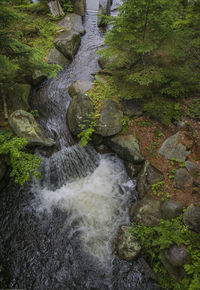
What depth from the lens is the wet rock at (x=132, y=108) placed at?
7218mm

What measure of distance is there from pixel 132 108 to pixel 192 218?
4.47 m

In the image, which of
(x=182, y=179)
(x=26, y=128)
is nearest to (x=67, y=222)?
(x=26, y=128)

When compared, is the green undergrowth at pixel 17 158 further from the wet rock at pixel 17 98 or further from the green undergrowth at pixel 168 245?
the green undergrowth at pixel 168 245

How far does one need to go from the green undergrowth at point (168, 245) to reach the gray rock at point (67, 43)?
985 centimetres

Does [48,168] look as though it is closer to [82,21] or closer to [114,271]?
[114,271]

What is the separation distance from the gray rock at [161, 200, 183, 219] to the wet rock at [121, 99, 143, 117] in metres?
3.59

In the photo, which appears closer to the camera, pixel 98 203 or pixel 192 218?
pixel 192 218

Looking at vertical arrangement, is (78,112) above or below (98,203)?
above

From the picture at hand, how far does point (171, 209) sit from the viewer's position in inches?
200

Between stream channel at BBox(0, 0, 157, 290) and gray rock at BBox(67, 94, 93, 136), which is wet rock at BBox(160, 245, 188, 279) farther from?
gray rock at BBox(67, 94, 93, 136)

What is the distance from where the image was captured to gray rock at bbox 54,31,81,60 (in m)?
10.3

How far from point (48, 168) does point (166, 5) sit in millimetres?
6824

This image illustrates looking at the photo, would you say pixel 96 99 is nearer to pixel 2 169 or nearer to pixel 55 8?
pixel 2 169

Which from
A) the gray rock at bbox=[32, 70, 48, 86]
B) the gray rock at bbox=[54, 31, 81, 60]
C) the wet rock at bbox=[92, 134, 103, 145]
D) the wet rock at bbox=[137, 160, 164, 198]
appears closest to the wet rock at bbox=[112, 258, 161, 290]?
the wet rock at bbox=[137, 160, 164, 198]
